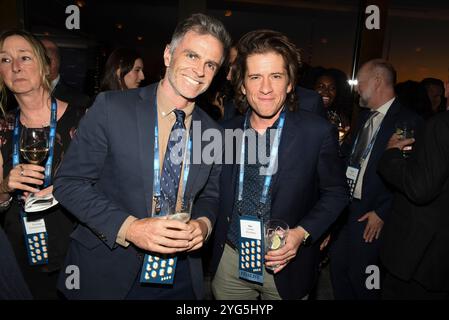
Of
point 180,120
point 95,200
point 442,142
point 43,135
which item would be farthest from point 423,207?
point 43,135

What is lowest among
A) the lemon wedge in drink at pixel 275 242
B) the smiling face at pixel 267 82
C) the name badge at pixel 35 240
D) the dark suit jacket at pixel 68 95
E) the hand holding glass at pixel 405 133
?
the name badge at pixel 35 240

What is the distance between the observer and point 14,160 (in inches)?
73.6

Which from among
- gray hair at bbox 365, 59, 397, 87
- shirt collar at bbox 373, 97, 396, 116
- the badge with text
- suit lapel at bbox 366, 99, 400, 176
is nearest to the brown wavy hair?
the badge with text

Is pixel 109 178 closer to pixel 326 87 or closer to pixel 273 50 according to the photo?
pixel 273 50

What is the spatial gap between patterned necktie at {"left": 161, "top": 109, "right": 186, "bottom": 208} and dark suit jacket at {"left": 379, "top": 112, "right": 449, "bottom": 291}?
137 centimetres

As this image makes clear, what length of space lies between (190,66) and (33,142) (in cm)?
86

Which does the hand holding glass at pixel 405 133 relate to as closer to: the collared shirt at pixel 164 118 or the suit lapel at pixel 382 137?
the suit lapel at pixel 382 137

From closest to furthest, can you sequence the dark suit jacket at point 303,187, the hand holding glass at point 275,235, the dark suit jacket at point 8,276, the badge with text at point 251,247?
the dark suit jacket at point 8,276 → the hand holding glass at point 275,235 → the badge with text at point 251,247 → the dark suit jacket at point 303,187

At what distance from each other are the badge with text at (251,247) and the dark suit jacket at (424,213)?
3.24 feet

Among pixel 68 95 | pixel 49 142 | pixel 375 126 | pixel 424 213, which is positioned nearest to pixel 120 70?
pixel 68 95

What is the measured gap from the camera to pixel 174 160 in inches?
57.7

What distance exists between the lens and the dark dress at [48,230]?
1914 millimetres

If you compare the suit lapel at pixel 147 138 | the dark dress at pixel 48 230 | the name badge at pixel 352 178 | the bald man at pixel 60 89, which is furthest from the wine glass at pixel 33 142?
the name badge at pixel 352 178

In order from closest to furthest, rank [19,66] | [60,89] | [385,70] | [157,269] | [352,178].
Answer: [157,269] → [19,66] → [352,178] → [385,70] → [60,89]
